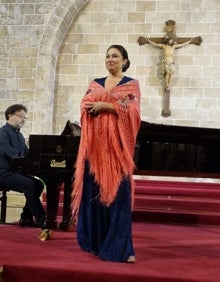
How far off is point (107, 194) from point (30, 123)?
5993 mm

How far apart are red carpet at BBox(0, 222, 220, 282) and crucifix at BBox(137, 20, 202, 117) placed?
4.78 metres

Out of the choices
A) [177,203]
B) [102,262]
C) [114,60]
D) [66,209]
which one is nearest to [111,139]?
[114,60]

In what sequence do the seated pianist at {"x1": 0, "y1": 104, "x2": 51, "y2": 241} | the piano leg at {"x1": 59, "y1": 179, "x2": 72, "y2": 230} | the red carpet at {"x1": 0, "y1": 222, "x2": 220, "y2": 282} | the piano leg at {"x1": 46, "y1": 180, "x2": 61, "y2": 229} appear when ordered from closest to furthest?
the red carpet at {"x1": 0, "y1": 222, "x2": 220, "y2": 282}
the piano leg at {"x1": 46, "y1": 180, "x2": 61, "y2": 229}
the seated pianist at {"x1": 0, "y1": 104, "x2": 51, "y2": 241}
the piano leg at {"x1": 59, "y1": 179, "x2": 72, "y2": 230}

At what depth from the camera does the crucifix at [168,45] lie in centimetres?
874

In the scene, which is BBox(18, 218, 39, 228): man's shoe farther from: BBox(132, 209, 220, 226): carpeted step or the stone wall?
the stone wall

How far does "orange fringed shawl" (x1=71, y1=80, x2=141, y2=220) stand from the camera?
9.84 ft

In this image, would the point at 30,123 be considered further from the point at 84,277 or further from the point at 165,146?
the point at 84,277

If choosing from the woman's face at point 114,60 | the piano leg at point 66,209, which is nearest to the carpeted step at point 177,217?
the piano leg at point 66,209

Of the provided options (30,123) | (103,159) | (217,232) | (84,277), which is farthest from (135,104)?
(30,123)

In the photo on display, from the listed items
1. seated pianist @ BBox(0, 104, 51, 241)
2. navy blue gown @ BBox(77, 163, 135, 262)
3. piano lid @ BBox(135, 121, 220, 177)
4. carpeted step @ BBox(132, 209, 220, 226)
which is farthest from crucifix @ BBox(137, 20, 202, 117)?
navy blue gown @ BBox(77, 163, 135, 262)

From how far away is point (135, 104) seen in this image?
121 inches

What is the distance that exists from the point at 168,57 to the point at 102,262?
6.49m

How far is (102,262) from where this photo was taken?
9.46 feet

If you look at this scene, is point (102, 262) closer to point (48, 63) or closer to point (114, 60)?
point (114, 60)
